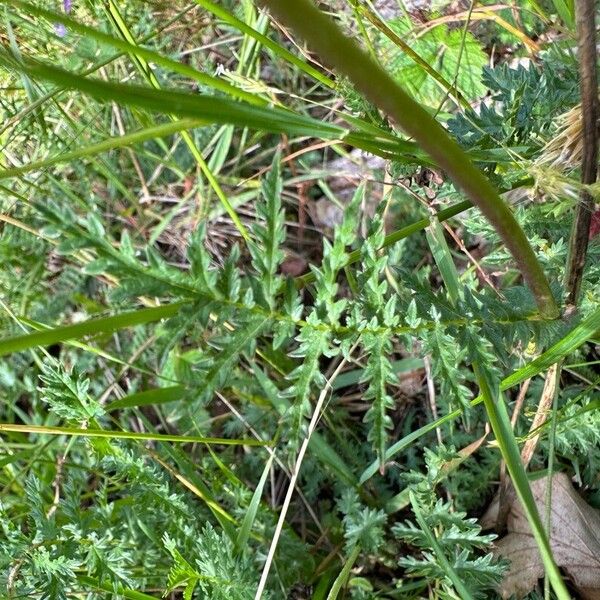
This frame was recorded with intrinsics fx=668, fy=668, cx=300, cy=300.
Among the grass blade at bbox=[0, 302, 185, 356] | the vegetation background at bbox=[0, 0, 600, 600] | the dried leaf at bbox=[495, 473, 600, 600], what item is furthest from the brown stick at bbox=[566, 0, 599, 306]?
the grass blade at bbox=[0, 302, 185, 356]

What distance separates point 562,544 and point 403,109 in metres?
1.17

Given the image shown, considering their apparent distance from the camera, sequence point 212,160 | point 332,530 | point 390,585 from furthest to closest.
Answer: point 212,160 < point 332,530 < point 390,585

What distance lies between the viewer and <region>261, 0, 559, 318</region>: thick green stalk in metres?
0.51

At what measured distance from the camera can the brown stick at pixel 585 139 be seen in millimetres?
829

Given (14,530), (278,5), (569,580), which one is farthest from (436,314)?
(14,530)

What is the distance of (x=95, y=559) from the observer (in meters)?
1.33

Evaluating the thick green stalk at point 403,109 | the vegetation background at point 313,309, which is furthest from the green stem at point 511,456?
the thick green stalk at point 403,109

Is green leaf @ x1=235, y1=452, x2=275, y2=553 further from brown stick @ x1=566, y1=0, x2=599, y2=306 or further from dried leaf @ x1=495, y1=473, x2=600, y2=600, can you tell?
brown stick @ x1=566, y1=0, x2=599, y2=306

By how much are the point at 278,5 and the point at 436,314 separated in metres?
0.66

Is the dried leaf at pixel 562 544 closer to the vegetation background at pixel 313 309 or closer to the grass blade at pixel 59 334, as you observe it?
the vegetation background at pixel 313 309

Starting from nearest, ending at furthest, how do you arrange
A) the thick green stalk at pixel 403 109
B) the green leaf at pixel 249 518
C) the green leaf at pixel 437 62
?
the thick green stalk at pixel 403 109 → the green leaf at pixel 249 518 → the green leaf at pixel 437 62

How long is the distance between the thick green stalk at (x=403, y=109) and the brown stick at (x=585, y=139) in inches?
4.9

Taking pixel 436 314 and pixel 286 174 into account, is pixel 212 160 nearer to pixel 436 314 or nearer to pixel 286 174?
pixel 286 174

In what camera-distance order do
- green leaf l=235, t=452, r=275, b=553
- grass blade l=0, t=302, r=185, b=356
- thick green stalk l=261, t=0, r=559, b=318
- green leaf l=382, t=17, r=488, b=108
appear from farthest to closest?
green leaf l=382, t=17, r=488, b=108 → green leaf l=235, t=452, r=275, b=553 → grass blade l=0, t=302, r=185, b=356 → thick green stalk l=261, t=0, r=559, b=318
